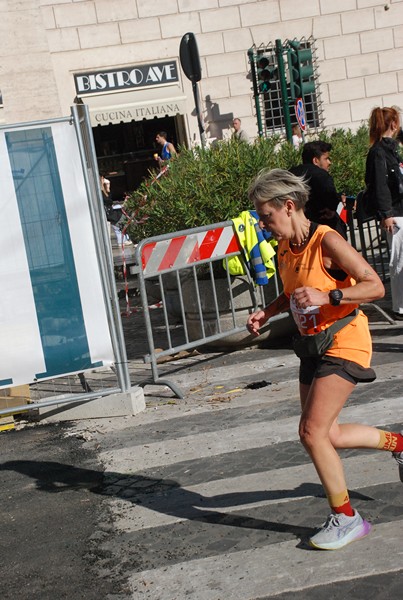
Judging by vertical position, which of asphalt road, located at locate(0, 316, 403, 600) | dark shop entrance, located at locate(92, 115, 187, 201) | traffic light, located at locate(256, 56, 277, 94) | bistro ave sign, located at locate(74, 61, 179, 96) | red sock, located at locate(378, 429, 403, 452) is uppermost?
bistro ave sign, located at locate(74, 61, 179, 96)

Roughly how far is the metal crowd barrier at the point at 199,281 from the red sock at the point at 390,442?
3425mm

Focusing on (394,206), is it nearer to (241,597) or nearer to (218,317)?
(218,317)

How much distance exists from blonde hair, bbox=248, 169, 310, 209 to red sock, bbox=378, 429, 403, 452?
1.20 metres

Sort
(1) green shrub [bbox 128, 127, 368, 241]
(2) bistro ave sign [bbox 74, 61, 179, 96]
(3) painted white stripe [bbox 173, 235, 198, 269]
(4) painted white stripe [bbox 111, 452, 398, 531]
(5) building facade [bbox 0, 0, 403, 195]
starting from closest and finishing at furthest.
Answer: (4) painted white stripe [bbox 111, 452, 398, 531] < (3) painted white stripe [bbox 173, 235, 198, 269] < (1) green shrub [bbox 128, 127, 368, 241] < (5) building facade [bbox 0, 0, 403, 195] < (2) bistro ave sign [bbox 74, 61, 179, 96]

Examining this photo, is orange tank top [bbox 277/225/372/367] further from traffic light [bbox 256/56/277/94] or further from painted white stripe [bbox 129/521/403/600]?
traffic light [bbox 256/56/277/94]

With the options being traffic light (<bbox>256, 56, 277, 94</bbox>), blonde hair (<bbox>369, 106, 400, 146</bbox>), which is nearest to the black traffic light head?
traffic light (<bbox>256, 56, 277, 94</bbox>)

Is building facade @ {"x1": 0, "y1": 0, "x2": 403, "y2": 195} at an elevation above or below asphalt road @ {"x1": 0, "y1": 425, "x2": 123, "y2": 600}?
above

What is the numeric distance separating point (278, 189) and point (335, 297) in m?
0.59

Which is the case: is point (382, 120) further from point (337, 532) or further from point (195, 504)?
point (337, 532)

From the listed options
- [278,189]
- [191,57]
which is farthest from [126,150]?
[278,189]

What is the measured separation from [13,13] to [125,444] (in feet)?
64.1

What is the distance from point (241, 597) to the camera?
163 inches

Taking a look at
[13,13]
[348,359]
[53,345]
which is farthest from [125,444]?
[13,13]

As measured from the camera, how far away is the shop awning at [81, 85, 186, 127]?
24156 millimetres
